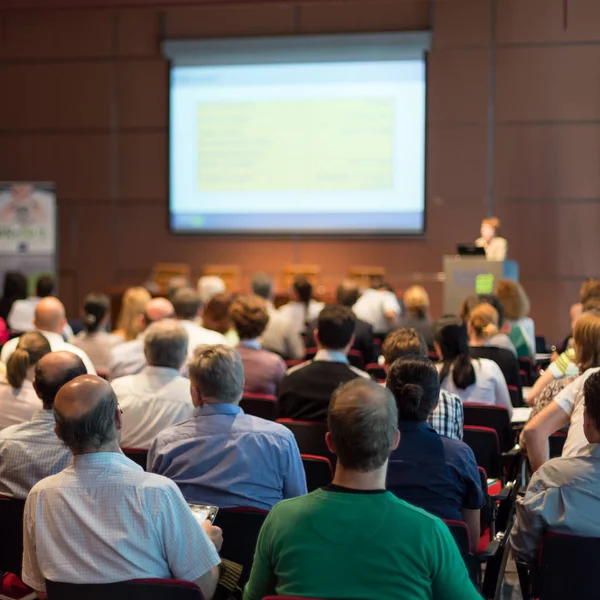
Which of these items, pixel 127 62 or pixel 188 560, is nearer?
pixel 188 560

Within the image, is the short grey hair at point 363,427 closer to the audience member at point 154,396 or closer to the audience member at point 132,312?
the audience member at point 154,396

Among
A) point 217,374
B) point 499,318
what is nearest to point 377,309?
point 499,318

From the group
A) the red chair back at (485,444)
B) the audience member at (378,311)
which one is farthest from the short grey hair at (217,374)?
the audience member at (378,311)

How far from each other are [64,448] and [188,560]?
99cm

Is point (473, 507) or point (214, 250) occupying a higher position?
point (214, 250)

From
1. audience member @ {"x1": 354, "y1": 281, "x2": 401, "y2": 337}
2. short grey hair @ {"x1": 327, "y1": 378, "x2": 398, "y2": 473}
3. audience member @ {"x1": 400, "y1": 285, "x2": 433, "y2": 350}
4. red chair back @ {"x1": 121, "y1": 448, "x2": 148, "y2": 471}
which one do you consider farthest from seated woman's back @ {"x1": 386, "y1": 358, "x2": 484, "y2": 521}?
audience member @ {"x1": 354, "y1": 281, "x2": 401, "y2": 337}

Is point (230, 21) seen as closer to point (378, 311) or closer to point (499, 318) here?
point (378, 311)

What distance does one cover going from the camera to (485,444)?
401cm

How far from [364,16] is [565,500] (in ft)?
31.2

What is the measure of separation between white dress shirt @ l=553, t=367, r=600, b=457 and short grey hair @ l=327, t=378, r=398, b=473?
159cm

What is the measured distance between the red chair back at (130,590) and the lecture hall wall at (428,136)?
939cm

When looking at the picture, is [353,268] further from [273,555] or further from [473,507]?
[273,555]

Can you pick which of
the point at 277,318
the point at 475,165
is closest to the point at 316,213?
the point at 475,165

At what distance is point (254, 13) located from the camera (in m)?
11.5
